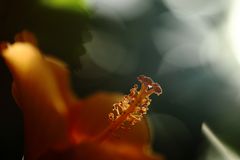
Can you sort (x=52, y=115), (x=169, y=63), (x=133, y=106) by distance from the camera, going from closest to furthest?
(x=52, y=115) → (x=133, y=106) → (x=169, y=63)

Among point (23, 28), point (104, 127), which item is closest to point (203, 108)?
point (104, 127)

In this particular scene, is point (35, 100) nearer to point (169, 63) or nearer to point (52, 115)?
point (52, 115)

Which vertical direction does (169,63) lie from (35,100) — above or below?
above

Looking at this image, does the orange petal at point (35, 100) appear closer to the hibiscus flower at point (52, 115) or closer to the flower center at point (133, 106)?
the hibiscus flower at point (52, 115)

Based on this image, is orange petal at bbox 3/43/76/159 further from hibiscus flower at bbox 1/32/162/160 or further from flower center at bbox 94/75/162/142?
flower center at bbox 94/75/162/142

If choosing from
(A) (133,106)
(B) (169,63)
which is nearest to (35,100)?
(A) (133,106)

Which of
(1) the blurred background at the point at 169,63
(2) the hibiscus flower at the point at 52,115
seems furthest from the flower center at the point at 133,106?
(1) the blurred background at the point at 169,63

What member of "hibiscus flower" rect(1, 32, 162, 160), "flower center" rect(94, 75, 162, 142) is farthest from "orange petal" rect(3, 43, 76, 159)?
"flower center" rect(94, 75, 162, 142)
